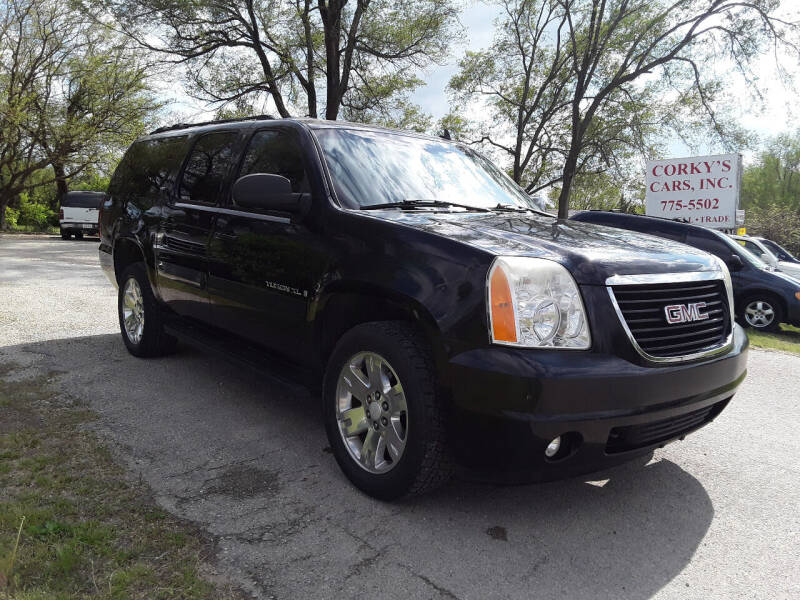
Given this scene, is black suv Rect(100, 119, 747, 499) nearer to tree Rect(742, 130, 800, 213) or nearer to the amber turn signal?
the amber turn signal

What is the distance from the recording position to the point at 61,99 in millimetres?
29938

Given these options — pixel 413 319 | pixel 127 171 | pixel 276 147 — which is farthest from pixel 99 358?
pixel 413 319

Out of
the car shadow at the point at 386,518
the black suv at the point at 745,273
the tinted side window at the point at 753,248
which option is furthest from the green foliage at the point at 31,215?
the car shadow at the point at 386,518

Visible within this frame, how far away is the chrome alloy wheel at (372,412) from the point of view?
113 inches

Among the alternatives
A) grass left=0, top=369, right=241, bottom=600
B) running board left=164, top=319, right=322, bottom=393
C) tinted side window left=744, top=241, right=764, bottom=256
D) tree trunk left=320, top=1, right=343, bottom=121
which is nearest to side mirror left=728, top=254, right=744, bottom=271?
tinted side window left=744, top=241, right=764, bottom=256

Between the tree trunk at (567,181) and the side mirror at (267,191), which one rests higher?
the tree trunk at (567,181)

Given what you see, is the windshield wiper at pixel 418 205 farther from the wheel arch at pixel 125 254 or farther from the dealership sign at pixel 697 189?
the dealership sign at pixel 697 189

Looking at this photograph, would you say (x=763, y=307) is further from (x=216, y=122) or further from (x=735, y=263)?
(x=216, y=122)

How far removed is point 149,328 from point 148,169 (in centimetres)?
135

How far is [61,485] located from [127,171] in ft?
11.4

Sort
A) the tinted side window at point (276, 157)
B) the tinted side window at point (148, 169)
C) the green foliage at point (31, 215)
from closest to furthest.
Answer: the tinted side window at point (276, 157) → the tinted side window at point (148, 169) → the green foliage at point (31, 215)

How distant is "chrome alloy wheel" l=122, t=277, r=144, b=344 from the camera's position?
210 inches

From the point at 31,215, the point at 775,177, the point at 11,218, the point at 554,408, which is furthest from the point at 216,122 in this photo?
the point at 775,177

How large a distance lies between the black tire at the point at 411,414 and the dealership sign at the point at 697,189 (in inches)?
610
